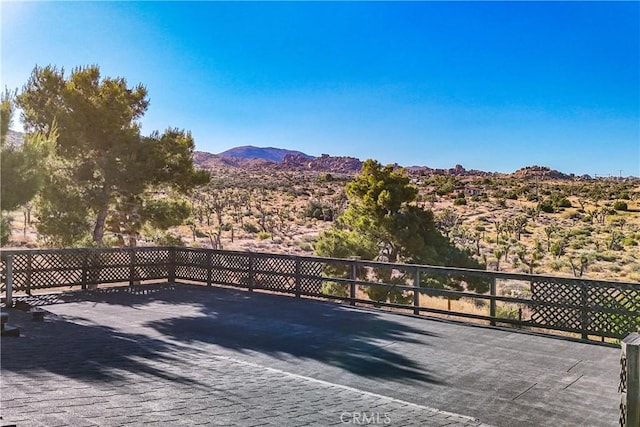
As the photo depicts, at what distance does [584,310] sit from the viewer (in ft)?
26.9

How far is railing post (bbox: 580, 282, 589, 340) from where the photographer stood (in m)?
8.16

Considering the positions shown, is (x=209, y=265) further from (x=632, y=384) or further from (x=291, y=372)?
(x=632, y=384)

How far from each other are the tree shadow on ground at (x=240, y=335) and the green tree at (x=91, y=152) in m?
4.21

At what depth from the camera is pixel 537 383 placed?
19.0 feet

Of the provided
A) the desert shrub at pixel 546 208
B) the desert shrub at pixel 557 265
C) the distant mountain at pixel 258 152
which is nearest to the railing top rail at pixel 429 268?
the desert shrub at pixel 557 265

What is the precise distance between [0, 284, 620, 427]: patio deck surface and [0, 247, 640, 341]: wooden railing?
0.57 metres

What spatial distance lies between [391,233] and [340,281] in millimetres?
6258

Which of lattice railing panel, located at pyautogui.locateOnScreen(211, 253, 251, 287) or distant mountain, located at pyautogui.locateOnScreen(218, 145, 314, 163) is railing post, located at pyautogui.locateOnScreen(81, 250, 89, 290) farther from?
distant mountain, located at pyautogui.locateOnScreen(218, 145, 314, 163)

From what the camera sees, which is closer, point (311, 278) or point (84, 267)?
point (311, 278)

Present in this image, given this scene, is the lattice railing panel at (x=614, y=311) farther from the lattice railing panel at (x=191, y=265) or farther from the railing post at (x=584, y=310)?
Result: the lattice railing panel at (x=191, y=265)

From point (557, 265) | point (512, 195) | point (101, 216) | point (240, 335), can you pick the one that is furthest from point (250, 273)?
point (512, 195)

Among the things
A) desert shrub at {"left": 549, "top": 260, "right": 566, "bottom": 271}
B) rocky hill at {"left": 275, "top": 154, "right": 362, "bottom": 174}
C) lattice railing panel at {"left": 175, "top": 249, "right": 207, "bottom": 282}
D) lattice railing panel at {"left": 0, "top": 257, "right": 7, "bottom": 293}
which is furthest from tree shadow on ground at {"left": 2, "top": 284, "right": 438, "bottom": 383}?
rocky hill at {"left": 275, "top": 154, "right": 362, "bottom": 174}

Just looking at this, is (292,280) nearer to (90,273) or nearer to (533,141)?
(90,273)

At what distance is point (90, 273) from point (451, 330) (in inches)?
350
